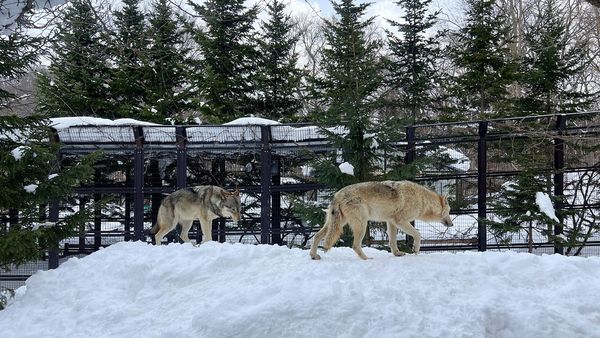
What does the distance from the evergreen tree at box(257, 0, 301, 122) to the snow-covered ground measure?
47.9ft

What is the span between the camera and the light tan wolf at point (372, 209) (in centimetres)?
663

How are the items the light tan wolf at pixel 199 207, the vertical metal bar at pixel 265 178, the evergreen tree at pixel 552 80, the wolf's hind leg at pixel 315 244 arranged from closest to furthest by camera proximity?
the wolf's hind leg at pixel 315 244
the light tan wolf at pixel 199 207
the vertical metal bar at pixel 265 178
the evergreen tree at pixel 552 80

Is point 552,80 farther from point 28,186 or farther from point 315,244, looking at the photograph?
point 28,186

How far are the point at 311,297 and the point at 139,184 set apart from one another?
832cm

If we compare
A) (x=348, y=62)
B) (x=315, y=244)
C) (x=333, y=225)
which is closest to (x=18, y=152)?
(x=315, y=244)

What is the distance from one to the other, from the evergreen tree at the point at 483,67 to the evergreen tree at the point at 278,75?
7.02m

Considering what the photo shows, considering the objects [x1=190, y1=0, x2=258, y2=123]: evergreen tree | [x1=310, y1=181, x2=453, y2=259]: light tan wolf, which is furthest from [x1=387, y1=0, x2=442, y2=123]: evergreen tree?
[x1=310, y1=181, x2=453, y2=259]: light tan wolf

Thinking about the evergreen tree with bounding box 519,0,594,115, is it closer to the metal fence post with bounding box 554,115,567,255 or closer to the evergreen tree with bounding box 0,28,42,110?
the metal fence post with bounding box 554,115,567,255

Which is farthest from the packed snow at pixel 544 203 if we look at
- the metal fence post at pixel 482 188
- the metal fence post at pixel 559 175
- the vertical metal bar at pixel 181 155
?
the vertical metal bar at pixel 181 155

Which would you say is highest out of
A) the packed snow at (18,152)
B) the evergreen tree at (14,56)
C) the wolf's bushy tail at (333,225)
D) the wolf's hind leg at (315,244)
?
the evergreen tree at (14,56)

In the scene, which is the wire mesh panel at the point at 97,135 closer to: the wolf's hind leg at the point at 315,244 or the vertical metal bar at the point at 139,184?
the vertical metal bar at the point at 139,184

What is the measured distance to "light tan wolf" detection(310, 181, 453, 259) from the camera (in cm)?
663

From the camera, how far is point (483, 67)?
21.7 metres

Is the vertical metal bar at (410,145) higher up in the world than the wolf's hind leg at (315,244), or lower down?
higher up
